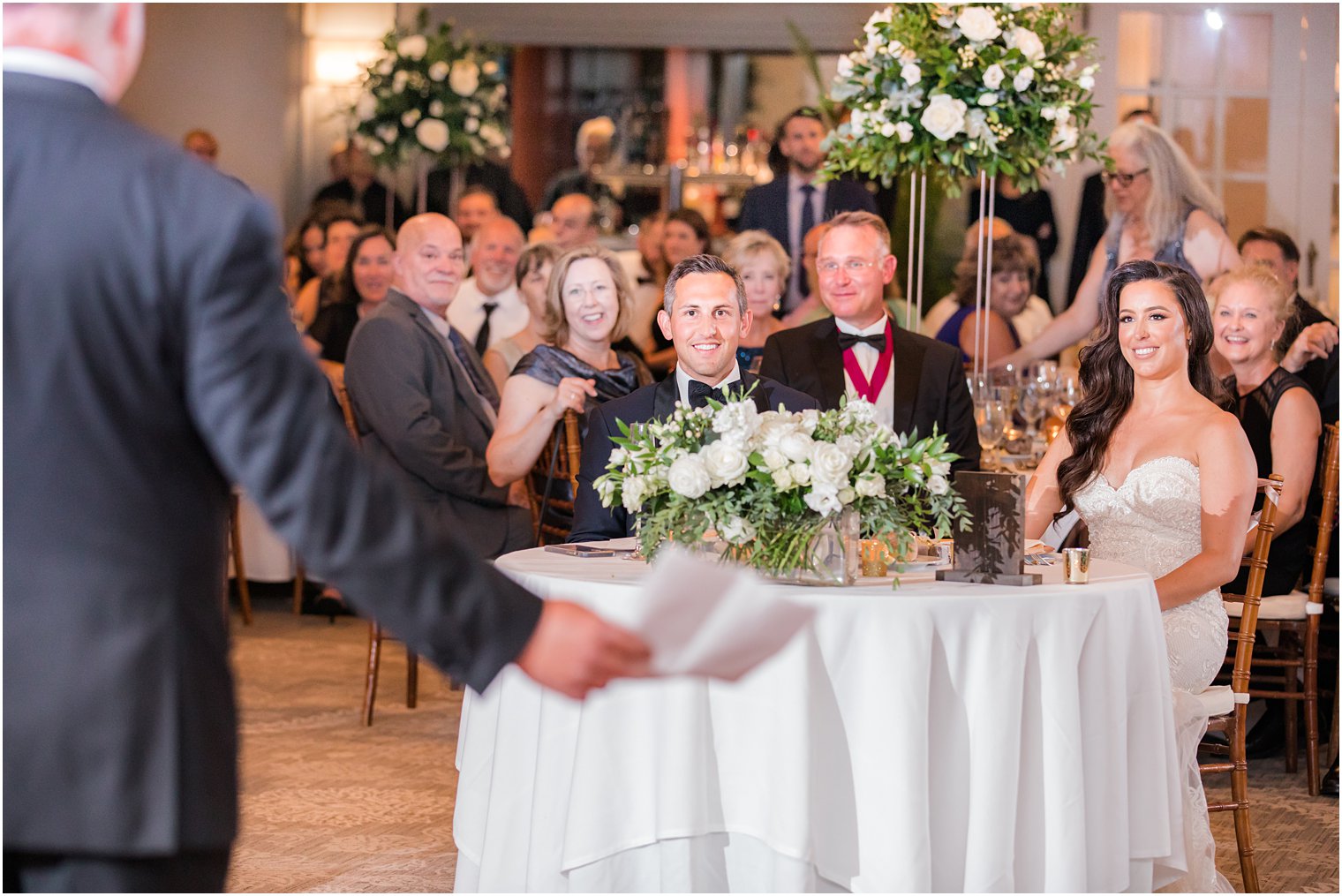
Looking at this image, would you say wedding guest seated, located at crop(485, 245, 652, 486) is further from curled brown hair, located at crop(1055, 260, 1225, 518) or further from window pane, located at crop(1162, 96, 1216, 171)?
window pane, located at crop(1162, 96, 1216, 171)

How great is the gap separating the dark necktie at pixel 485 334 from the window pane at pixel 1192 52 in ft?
14.6

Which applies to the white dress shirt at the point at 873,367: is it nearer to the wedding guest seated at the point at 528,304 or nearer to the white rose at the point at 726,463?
the wedding guest seated at the point at 528,304

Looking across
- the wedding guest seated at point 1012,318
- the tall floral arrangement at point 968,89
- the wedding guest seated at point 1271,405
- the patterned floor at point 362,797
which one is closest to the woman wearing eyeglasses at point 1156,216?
the wedding guest seated at point 1012,318

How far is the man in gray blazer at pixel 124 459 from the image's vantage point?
4.55 feet

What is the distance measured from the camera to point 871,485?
2770 mm

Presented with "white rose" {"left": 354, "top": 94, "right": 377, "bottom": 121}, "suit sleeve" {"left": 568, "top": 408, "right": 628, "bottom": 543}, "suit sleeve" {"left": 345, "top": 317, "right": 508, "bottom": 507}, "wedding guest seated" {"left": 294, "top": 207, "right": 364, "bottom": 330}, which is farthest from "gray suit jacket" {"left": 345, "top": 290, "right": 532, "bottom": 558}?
"white rose" {"left": 354, "top": 94, "right": 377, "bottom": 121}

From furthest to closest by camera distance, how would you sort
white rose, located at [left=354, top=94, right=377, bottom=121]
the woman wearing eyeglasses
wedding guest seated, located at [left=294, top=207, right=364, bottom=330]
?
white rose, located at [left=354, top=94, right=377, bottom=121] < wedding guest seated, located at [left=294, top=207, right=364, bottom=330] < the woman wearing eyeglasses

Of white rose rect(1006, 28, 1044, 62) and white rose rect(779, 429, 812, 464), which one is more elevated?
white rose rect(1006, 28, 1044, 62)

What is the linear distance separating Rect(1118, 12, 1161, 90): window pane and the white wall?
5.36 metres

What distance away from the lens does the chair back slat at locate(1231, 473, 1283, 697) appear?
11.9ft

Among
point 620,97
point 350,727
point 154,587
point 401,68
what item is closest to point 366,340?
point 350,727

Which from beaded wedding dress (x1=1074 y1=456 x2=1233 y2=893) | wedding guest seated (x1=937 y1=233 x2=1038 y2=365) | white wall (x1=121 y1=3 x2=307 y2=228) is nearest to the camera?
beaded wedding dress (x1=1074 y1=456 x2=1233 y2=893)

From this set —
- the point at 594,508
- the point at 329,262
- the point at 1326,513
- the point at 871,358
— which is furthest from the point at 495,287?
the point at 1326,513

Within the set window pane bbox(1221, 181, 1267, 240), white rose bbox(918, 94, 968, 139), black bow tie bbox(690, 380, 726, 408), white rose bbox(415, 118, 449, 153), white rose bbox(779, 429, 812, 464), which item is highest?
white rose bbox(415, 118, 449, 153)
